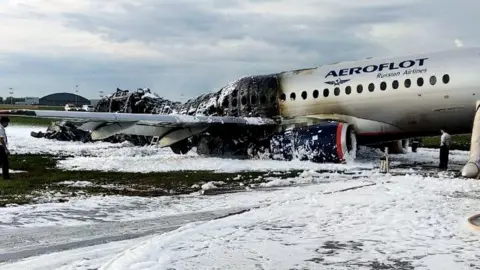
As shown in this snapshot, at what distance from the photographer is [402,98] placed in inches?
693

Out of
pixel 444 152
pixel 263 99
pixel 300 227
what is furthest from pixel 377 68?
pixel 300 227

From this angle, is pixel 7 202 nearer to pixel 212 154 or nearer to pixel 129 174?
pixel 129 174

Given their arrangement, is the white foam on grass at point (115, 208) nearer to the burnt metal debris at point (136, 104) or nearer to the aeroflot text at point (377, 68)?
the aeroflot text at point (377, 68)

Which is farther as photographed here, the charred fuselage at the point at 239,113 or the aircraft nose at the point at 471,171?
the charred fuselage at the point at 239,113

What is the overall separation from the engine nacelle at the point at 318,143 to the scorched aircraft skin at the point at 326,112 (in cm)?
3

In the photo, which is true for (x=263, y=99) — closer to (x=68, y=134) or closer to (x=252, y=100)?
(x=252, y=100)

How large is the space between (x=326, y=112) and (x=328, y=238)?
1286 cm

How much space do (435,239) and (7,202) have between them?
23.4 ft

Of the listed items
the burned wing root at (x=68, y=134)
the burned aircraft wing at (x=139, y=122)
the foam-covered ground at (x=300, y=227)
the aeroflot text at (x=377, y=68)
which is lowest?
the foam-covered ground at (x=300, y=227)

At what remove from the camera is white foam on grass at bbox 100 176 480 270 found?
5707 millimetres

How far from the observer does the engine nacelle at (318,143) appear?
1723 centimetres

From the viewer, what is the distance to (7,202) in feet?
33.0

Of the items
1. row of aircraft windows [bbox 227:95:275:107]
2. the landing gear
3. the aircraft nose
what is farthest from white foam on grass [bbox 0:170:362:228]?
the landing gear

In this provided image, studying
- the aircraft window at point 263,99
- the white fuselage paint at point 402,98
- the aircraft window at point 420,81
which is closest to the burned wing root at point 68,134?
the aircraft window at point 263,99
